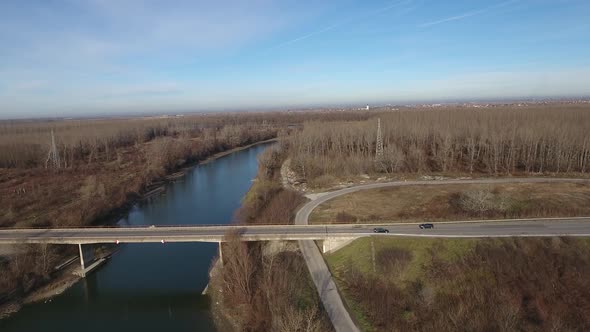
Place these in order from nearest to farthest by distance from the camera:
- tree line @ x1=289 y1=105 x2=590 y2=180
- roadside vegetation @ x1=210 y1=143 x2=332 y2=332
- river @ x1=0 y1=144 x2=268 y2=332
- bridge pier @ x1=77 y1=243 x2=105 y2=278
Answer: roadside vegetation @ x1=210 y1=143 x2=332 y2=332 → river @ x1=0 y1=144 x2=268 y2=332 → bridge pier @ x1=77 y1=243 x2=105 y2=278 → tree line @ x1=289 y1=105 x2=590 y2=180

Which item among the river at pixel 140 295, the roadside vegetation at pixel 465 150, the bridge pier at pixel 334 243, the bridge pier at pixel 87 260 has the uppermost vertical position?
the roadside vegetation at pixel 465 150

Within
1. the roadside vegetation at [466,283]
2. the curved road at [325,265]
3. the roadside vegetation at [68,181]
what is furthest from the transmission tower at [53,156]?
the roadside vegetation at [466,283]

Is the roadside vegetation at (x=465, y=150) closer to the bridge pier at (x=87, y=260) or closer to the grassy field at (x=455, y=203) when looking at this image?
the grassy field at (x=455, y=203)

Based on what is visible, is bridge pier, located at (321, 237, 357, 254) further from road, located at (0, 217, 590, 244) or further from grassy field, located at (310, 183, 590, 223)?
grassy field, located at (310, 183, 590, 223)

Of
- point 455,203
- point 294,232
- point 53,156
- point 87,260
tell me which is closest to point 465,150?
point 455,203

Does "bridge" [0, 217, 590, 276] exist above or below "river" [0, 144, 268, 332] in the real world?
above

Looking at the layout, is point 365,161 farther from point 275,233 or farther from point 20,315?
point 20,315

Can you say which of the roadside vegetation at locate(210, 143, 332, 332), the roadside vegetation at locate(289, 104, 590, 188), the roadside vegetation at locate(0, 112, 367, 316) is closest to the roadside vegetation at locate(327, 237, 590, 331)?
the roadside vegetation at locate(210, 143, 332, 332)

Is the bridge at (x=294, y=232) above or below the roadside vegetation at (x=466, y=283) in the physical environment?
above
